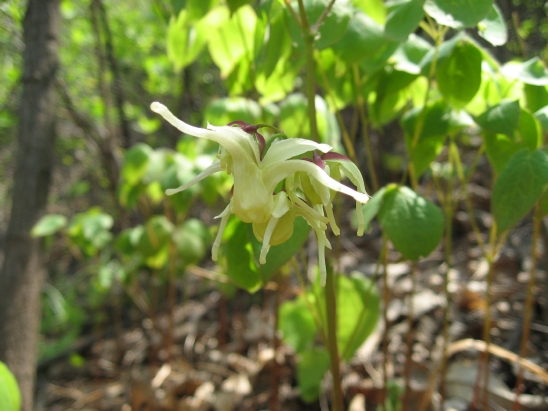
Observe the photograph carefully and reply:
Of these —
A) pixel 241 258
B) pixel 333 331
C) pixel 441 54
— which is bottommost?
pixel 333 331

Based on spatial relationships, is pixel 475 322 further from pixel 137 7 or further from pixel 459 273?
pixel 137 7

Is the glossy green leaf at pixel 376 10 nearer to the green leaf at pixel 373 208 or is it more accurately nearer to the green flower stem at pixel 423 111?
the green flower stem at pixel 423 111

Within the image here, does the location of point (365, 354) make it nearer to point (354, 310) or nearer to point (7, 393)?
point (354, 310)

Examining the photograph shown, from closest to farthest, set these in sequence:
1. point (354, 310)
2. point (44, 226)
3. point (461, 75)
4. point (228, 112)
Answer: point (461, 75) < point (354, 310) < point (228, 112) < point (44, 226)

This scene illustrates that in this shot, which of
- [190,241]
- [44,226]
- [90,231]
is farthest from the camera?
[90,231]

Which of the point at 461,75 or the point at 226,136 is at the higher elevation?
the point at 461,75

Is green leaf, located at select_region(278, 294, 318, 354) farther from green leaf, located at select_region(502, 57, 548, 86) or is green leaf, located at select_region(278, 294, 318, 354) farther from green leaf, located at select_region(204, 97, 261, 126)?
green leaf, located at select_region(502, 57, 548, 86)

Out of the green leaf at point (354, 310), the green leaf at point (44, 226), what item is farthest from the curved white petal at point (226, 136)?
the green leaf at point (44, 226)

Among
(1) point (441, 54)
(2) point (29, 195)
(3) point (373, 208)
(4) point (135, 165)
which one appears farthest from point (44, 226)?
(1) point (441, 54)
